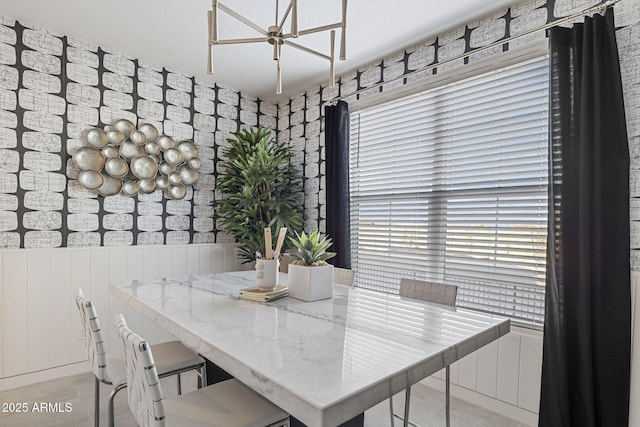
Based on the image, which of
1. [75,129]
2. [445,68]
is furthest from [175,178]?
[445,68]

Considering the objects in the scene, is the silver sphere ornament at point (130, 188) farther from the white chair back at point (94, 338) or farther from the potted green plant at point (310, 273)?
the potted green plant at point (310, 273)

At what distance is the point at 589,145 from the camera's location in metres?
1.92

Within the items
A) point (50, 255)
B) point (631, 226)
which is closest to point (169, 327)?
point (50, 255)

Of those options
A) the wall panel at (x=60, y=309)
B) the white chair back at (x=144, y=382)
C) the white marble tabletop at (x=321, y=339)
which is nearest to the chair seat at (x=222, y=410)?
the white chair back at (x=144, y=382)

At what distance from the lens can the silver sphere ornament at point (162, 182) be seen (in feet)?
11.0

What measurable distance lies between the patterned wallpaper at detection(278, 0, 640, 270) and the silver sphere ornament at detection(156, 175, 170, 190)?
1316 millimetres

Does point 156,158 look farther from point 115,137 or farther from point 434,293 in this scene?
point 434,293

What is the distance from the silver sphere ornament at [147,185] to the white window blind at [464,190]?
1.82 metres

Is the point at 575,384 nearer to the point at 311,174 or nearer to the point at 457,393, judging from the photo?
the point at 457,393

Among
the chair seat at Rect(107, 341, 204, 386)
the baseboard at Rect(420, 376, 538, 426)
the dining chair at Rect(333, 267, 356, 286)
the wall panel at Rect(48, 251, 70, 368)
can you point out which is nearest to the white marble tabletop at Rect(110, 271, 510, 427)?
the chair seat at Rect(107, 341, 204, 386)

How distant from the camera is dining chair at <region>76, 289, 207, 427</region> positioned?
5.19 feet

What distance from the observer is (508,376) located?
2.36 meters

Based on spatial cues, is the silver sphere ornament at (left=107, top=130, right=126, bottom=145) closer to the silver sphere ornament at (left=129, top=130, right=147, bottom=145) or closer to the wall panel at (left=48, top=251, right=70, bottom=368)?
the silver sphere ornament at (left=129, top=130, right=147, bottom=145)

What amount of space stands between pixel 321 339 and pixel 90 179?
2.58 meters
